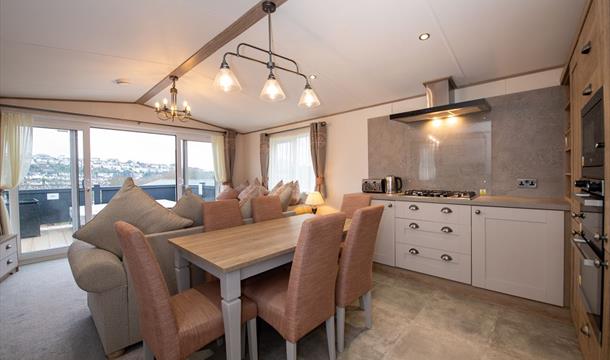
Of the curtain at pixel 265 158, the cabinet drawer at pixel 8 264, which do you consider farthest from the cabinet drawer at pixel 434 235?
the cabinet drawer at pixel 8 264

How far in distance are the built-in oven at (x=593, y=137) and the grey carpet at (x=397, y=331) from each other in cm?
120

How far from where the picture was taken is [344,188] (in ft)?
13.0

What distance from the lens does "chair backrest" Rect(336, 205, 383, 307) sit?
1558 mm

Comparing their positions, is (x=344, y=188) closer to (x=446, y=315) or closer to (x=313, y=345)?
(x=446, y=315)

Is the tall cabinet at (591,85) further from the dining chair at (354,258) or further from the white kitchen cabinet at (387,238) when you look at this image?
the white kitchen cabinet at (387,238)

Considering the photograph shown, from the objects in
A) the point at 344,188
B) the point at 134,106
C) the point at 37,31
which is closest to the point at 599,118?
Result: the point at 344,188

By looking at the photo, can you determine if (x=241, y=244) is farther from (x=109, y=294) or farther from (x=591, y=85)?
(x=591, y=85)

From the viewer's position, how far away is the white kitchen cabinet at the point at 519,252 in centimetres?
195

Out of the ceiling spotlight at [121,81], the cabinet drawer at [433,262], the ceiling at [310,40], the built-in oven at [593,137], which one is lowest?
the cabinet drawer at [433,262]

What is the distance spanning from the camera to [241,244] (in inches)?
61.9

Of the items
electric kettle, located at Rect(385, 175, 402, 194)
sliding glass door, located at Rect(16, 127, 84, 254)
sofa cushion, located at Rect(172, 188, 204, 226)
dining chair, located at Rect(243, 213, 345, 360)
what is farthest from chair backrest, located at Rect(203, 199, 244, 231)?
sliding glass door, located at Rect(16, 127, 84, 254)

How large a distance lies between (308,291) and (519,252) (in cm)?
195

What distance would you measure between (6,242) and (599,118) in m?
5.17

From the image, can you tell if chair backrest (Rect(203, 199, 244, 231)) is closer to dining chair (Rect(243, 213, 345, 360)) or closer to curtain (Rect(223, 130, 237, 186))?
dining chair (Rect(243, 213, 345, 360))
